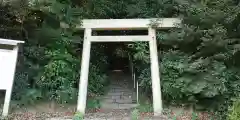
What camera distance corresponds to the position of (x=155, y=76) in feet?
23.4

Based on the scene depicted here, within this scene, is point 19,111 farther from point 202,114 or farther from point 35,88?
point 202,114

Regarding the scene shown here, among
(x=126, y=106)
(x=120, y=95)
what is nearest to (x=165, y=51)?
(x=126, y=106)

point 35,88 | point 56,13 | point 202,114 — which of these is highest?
point 56,13

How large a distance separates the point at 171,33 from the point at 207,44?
3.12 feet

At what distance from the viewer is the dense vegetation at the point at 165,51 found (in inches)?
265

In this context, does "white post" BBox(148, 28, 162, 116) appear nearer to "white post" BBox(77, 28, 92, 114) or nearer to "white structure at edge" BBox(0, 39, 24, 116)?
"white post" BBox(77, 28, 92, 114)

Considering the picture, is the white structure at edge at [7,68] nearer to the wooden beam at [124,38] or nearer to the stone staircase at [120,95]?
the wooden beam at [124,38]

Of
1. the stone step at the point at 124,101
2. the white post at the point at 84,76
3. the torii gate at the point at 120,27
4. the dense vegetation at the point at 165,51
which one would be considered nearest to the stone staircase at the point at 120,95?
the stone step at the point at 124,101

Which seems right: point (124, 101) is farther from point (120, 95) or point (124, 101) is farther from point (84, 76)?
point (84, 76)

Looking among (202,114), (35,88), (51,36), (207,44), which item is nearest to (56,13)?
(51,36)

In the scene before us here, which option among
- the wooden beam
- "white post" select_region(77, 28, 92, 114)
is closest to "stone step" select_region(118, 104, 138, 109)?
"white post" select_region(77, 28, 92, 114)

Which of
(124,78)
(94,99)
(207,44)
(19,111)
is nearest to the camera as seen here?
(207,44)

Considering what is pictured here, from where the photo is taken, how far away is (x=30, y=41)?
7.48 metres

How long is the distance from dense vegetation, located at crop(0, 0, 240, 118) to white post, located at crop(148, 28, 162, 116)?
0.20 meters
